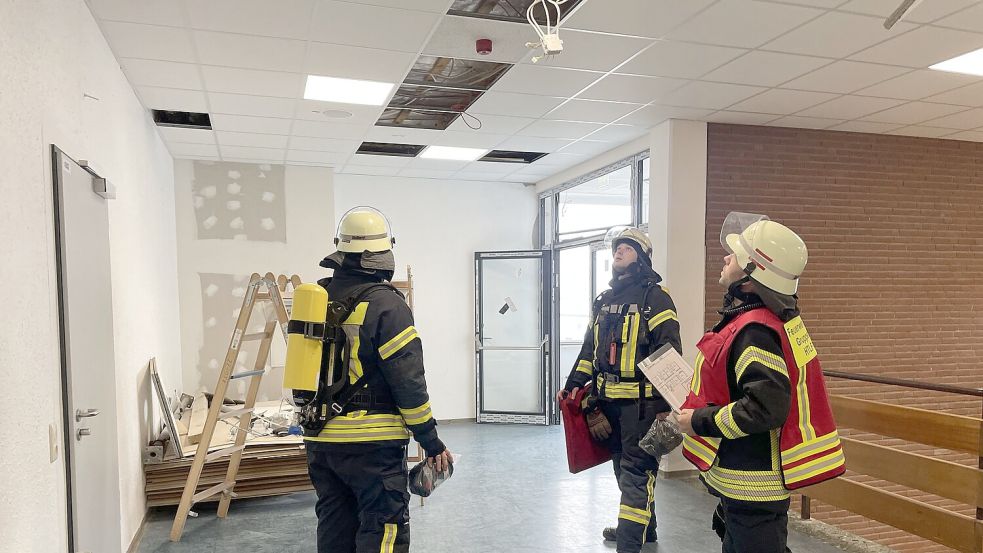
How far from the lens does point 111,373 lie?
2945mm

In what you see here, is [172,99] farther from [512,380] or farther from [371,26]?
[512,380]

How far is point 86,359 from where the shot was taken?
248 cm

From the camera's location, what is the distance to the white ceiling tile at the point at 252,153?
5.76 meters

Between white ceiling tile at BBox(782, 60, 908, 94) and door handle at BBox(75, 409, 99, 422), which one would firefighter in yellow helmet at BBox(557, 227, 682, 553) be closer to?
white ceiling tile at BBox(782, 60, 908, 94)

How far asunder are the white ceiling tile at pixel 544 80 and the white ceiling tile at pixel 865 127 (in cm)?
266

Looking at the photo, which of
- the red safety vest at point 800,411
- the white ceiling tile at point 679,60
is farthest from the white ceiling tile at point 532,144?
the red safety vest at point 800,411

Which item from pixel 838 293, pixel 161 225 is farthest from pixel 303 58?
pixel 838 293

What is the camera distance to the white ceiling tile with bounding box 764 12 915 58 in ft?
10.4

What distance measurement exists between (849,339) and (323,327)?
16.6 feet

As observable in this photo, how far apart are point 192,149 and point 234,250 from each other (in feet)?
3.66

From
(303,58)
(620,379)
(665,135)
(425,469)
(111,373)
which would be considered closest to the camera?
(425,469)

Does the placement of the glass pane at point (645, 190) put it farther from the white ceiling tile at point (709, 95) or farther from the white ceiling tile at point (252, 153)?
the white ceiling tile at point (252, 153)

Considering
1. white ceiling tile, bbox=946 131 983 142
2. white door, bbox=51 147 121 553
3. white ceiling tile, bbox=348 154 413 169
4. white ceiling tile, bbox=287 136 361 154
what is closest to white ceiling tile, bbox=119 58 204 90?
white door, bbox=51 147 121 553

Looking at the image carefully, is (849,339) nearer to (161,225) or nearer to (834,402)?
(834,402)
